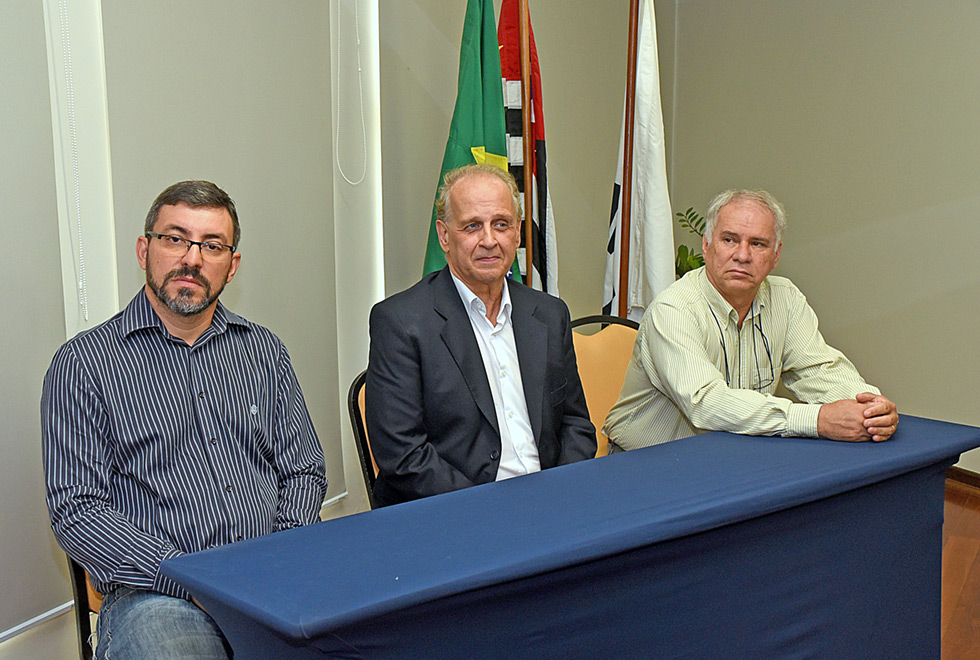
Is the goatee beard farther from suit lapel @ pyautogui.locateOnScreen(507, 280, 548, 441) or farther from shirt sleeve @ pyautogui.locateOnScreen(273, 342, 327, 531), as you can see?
suit lapel @ pyautogui.locateOnScreen(507, 280, 548, 441)

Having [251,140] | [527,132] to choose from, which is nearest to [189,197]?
[251,140]

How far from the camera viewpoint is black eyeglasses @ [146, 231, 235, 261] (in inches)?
68.4

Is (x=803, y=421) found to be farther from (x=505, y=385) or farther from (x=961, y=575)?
(x=961, y=575)

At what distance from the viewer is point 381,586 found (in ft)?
3.30

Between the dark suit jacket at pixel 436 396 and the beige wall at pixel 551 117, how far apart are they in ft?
4.22

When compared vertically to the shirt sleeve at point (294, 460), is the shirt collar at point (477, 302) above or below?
above

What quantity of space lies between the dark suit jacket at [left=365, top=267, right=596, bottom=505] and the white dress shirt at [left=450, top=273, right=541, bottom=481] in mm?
21

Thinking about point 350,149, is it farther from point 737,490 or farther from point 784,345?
point 737,490

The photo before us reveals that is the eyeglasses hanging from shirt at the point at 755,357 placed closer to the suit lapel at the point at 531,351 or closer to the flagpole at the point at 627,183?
the suit lapel at the point at 531,351

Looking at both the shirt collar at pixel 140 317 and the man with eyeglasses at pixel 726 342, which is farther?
the man with eyeglasses at pixel 726 342

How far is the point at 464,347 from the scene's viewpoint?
1935 mm

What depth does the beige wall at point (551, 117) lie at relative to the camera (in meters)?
3.18

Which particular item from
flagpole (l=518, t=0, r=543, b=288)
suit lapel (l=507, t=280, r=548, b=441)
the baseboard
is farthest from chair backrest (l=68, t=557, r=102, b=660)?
the baseboard

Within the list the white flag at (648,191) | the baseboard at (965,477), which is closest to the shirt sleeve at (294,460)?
the white flag at (648,191)
